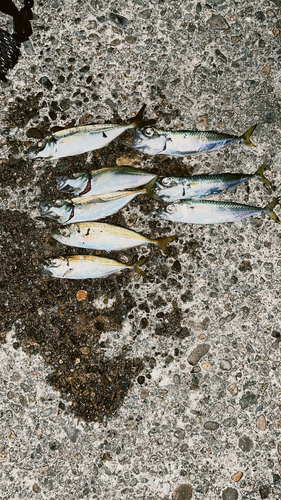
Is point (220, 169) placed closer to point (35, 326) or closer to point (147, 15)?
point (147, 15)

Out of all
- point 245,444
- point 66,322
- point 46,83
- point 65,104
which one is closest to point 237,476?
point 245,444

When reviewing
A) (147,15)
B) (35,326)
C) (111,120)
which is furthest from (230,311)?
(147,15)

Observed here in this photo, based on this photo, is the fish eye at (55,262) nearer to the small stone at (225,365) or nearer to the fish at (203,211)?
the fish at (203,211)

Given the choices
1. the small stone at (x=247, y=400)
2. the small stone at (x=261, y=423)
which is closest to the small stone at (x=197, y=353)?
the small stone at (x=247, y=400)

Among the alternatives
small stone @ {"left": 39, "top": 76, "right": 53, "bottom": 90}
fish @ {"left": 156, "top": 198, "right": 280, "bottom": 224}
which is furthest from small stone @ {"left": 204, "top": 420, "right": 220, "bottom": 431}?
small stone @ {"left": 39, "top": 76, "right": 53, "bottom": 90}

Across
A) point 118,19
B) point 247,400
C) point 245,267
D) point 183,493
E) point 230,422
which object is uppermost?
point 118,19

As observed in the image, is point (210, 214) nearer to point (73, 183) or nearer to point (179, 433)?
point (73, 183)

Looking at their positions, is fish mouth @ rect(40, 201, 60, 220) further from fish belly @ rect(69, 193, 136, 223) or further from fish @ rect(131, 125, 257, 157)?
fish @ rect(131, 125, 257, 157)
